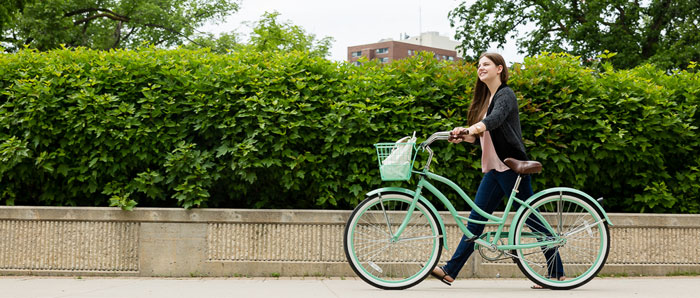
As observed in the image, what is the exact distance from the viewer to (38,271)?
5641mm

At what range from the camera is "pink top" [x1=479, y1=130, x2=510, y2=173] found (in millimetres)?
4760

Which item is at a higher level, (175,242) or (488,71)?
(488,71)

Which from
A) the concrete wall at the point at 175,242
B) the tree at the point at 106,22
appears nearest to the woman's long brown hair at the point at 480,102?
the concrete wall at the point at 175,242

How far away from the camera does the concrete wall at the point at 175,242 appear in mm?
5594

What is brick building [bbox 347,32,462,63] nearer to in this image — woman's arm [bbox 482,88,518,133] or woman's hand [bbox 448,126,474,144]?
woman's arm [bbox 482,88,518,133]

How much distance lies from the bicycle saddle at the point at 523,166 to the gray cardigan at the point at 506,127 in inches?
5.9

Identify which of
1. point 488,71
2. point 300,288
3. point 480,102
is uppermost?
point 488,71

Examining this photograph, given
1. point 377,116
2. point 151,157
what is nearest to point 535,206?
point 377,116

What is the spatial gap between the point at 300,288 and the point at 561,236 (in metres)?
2.10

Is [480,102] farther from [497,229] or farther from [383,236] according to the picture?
[383,236]

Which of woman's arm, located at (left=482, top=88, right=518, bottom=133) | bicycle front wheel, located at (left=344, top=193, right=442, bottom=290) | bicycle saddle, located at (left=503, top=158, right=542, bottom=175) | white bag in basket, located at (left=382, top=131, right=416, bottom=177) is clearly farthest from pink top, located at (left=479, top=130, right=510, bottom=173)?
white bag in basket, located at (left=382, top=131, right=416, bottom=177)

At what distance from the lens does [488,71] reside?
15.8 feet

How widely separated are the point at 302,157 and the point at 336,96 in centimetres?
69

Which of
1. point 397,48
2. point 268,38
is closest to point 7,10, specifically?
point 268,38
